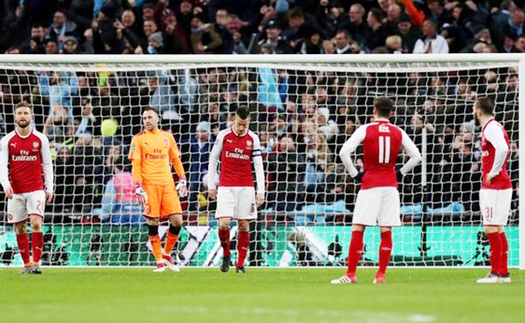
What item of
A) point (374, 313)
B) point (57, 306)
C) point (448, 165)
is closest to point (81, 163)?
point (448, 165)

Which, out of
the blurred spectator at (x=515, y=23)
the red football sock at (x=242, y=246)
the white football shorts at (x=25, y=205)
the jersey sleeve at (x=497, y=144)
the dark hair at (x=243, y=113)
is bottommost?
the red football sock at (x=242, y=246)

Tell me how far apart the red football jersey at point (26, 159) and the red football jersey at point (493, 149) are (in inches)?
231

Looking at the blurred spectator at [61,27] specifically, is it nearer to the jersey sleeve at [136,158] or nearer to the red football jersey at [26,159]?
the jersey sleeve at [136,158]

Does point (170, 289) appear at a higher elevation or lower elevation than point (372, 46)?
lower

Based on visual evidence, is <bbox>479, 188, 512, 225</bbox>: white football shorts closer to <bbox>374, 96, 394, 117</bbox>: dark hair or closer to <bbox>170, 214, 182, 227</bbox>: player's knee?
<bbox>374, 96, 394, 117</bbox>: dark hair

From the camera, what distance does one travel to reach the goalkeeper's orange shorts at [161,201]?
17.0 meters

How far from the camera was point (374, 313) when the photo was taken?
994 cm

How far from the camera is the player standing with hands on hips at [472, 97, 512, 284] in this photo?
1405 cm

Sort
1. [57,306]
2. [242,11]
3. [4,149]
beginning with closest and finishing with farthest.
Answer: [57,306], [4,149], [242,11]

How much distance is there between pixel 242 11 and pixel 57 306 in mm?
14412

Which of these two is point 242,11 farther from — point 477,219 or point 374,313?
point 374,313

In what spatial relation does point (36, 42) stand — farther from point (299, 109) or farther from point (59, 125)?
point (299, 109)

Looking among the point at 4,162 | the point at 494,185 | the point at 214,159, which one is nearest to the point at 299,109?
the point at 214,159

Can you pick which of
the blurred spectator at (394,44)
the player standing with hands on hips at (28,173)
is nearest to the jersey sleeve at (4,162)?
the player standing with hands on hips at (28,173)
